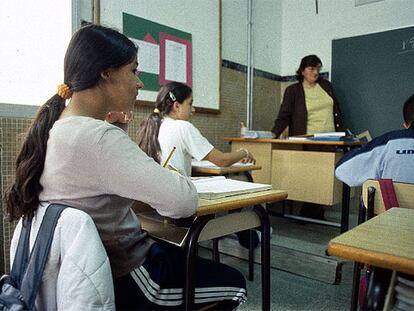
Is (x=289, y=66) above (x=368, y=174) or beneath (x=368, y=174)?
above

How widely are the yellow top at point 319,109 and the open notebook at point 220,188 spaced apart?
224 cm

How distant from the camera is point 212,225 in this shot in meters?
1.14

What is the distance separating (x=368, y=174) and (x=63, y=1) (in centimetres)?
203

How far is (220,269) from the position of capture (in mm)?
1096

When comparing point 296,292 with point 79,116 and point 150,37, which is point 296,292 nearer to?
Result: point 79,116

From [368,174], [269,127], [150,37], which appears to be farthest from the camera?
[269,127]

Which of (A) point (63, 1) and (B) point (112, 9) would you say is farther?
(B) point (112, 9)

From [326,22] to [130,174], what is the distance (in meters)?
3.55

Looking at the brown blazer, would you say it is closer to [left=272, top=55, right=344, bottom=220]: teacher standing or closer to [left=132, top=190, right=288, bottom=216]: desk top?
[left=272, top=55, right=344, bottom=220]: teacher standing

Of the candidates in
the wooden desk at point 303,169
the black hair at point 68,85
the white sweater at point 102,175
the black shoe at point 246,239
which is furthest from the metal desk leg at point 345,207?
the black hair at point 68,85

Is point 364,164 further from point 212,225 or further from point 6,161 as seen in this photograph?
point 6,161

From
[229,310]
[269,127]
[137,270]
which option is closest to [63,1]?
[137,270]

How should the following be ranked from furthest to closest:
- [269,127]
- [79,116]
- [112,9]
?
[269,127] → [112,9] → [79,116]

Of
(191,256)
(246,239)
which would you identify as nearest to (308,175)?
(246,239)
